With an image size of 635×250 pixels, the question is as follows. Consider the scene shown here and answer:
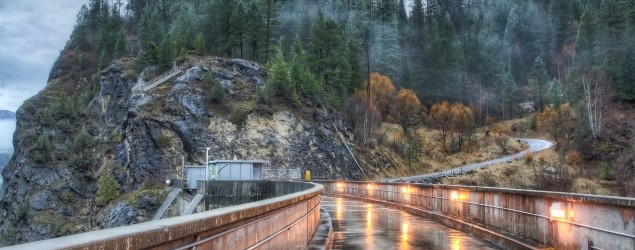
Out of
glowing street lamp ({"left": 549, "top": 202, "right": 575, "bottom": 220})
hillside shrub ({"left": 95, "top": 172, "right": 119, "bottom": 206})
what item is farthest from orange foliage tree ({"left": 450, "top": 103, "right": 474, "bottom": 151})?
glowing street lamp ({"left": 549, "top": 202, "right": 575, "bottom": 220})

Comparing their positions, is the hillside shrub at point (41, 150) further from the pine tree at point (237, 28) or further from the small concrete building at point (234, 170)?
the small concrete building at point (234, 170)

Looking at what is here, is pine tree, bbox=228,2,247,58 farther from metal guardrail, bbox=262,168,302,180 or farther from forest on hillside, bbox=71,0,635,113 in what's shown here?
metal guardrail, bbox=262,168,302,180

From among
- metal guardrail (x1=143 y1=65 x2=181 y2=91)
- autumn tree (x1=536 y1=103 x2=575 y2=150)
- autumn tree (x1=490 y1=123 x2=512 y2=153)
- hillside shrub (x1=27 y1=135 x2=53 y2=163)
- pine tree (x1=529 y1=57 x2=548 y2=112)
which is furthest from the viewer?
pine tree (x1=529 y1=57 x2=548 y2=112)

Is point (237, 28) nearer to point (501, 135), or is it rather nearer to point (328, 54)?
point (328, 54)

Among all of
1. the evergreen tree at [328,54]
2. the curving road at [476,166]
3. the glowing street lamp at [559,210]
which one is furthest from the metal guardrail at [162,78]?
the glowing street lamp at [559,210]

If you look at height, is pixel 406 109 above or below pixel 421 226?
above

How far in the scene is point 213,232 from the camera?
17.5ft

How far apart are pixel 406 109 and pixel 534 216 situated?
276ft

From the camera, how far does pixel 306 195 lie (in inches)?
497

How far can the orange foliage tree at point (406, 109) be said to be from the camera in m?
93.9

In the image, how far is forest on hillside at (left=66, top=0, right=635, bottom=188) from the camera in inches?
3083

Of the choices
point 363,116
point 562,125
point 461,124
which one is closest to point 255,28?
point 363,116

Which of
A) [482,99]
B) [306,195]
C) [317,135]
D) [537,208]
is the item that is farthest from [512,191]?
[482,99]

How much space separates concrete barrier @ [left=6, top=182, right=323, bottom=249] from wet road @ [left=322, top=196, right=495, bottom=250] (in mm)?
4198
